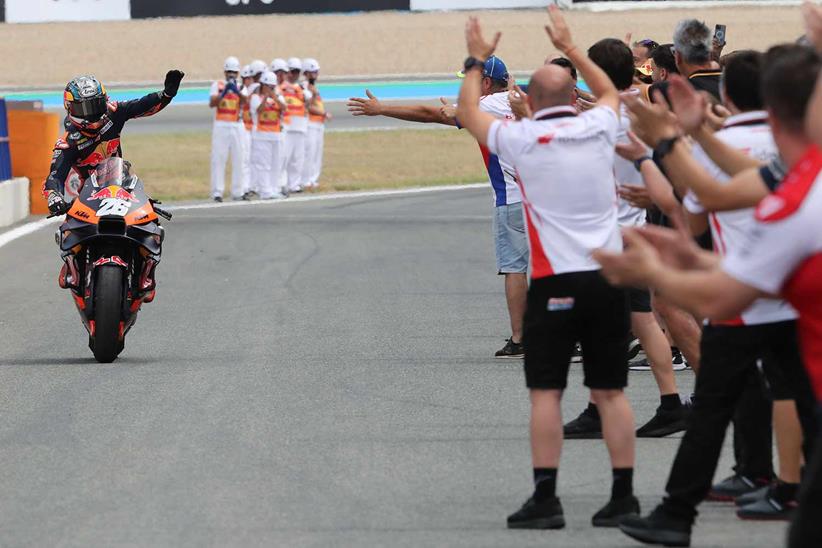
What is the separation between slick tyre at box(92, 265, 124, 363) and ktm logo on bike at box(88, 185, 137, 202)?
50 centimetres

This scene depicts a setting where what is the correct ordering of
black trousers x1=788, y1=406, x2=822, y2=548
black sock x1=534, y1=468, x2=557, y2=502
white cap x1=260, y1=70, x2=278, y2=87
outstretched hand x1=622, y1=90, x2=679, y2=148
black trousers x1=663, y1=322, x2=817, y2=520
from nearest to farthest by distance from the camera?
black trousers x1=788, y1=406, x2=822, y2=548, outstretched hand x1=622, y1=90, x2=679, y2=148, black trousers x1=663, y1=322, x2=817, y2=520, black sock x1=534, y1=468, x2=557, y2=502, white cap x1=260, y1=70, x2=278, y2=87

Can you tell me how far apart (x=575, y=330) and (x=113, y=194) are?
5109 millimetres

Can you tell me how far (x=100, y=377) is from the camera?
34.0ft

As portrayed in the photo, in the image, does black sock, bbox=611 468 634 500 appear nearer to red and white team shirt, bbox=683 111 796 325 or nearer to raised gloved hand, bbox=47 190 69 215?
red and white team shirt, bbox=683 111 796 325

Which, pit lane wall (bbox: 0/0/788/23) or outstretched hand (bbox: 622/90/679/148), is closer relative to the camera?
outstretched hand (bbox: 622/90/679/148)

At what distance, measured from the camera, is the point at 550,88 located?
6652 mm

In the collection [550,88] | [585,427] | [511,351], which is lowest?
[511,351]

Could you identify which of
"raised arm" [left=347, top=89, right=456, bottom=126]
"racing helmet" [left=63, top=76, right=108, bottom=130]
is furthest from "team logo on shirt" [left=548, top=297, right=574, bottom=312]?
"racing helmet" [left=63, top=76, right=108, bottom=130]

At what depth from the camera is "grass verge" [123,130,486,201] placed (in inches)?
1143

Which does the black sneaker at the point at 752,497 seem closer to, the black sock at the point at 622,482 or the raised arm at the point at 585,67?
the black sock at the point at 622,482

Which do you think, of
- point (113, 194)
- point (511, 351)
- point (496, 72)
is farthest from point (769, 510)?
point (113, 194)

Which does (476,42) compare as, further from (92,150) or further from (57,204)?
(92,150)

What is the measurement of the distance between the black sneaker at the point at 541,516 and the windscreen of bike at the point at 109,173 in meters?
5.34

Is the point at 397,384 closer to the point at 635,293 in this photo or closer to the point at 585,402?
the point at 585,402
